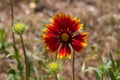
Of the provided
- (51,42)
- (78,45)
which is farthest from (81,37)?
(51,42)

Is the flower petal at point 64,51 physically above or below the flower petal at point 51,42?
below

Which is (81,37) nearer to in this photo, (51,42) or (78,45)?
(78,45)

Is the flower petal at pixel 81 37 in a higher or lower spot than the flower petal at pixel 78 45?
higher

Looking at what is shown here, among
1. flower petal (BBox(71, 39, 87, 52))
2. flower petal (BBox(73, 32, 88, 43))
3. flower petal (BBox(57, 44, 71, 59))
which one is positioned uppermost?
flower petal (BBox(73, 32, 88, 43))

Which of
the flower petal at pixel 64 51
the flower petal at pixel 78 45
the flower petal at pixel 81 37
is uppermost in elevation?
the flower petal at pixel 81 37

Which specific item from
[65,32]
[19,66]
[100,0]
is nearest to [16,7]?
[100,0]

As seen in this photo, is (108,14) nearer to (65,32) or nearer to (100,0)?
(100,0)

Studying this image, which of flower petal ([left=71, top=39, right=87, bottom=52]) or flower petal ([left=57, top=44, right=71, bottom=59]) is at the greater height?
flower petal ([left=71, top=39, right=87, bottom=52])

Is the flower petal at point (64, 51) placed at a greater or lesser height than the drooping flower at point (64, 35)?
lesser

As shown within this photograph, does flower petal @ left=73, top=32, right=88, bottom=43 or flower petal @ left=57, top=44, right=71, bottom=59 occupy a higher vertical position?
flower petal @ left=73, top=32, right=88, bottom=43
